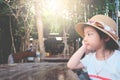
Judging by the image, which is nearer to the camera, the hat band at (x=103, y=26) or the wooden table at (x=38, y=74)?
the hat band at (x=103, y=26)

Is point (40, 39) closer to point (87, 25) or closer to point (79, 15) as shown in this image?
point (79, 15)

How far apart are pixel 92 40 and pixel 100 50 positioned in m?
0.08

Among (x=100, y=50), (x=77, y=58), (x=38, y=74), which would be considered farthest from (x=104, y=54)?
(x=38, y=74)

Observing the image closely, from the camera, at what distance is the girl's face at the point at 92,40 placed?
2.33 m

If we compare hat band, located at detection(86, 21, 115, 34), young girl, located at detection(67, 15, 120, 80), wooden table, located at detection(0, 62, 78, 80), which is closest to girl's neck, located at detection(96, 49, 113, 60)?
young girl, located at detection(67, 15, 120, 80)

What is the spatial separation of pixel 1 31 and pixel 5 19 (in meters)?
0.58

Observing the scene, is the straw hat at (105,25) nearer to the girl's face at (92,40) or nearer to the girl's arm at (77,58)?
the girl's face at (92,40)

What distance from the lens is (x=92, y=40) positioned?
2340 mm

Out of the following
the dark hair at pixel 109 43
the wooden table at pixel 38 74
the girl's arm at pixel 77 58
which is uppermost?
the dark hair at pixel 109 43

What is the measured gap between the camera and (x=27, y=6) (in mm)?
16219

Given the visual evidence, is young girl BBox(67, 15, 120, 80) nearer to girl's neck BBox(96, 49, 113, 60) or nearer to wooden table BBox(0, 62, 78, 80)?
girl's neck BBox(96, 49, 113, 60)

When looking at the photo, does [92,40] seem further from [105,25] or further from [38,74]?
[38,74]

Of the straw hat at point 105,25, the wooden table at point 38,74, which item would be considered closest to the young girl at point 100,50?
the straw hat at point 105,25

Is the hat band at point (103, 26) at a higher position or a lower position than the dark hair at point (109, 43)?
higher
